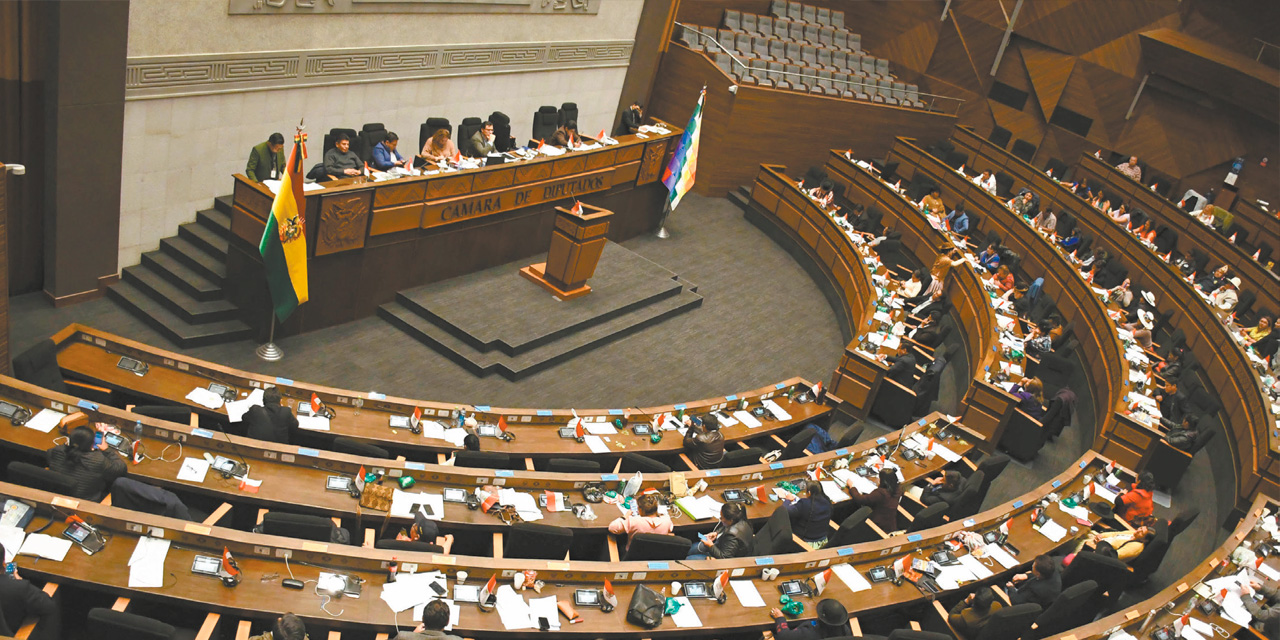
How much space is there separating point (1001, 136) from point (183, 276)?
52.1 ft

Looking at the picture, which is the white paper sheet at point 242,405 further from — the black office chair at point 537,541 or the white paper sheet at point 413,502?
the black office chair at point 537,541

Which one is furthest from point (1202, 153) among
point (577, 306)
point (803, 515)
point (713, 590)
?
point (713, 590)

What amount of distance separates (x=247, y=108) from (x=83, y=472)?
220 inches

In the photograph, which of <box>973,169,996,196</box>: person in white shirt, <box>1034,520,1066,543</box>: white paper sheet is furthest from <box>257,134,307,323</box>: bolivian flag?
<box>973,169,996,196</box>: person in white shirt

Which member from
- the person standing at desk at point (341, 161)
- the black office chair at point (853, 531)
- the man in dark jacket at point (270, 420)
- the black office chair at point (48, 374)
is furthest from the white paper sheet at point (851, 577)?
the person standing at desk at point (341, 161)

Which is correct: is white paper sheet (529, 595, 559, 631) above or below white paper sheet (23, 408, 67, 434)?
above

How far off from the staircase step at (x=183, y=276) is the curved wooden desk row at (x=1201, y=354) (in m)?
9.69

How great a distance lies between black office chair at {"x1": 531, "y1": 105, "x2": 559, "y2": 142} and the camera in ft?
43.4

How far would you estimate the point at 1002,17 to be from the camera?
A: 19797mm

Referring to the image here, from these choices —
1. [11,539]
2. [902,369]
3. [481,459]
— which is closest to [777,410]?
[902,369]

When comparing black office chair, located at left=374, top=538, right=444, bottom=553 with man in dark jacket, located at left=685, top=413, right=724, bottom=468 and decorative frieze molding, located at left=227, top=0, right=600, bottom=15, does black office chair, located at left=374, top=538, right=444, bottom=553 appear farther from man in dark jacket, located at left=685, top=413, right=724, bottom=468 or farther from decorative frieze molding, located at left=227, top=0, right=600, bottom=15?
decorative frieze molding, located at left=227, top=0, right=600, bottom=15

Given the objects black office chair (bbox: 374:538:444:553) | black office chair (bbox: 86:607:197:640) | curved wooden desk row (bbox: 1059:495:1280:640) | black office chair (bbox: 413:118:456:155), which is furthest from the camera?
black office chair (bbox: 413:118:456:155)

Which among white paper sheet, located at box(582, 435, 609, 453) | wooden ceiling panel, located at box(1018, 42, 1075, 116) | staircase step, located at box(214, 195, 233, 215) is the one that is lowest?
white paper sheet, located at box(582, 435, 609, 453)

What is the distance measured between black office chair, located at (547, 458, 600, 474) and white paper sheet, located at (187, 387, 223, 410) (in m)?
2.62
